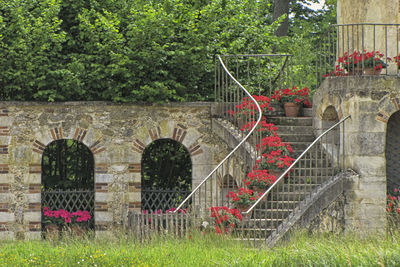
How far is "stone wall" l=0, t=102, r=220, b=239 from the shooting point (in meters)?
13.2

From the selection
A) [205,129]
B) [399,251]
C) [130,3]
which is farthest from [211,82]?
[399,251]

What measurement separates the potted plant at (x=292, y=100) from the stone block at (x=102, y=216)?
150 inches

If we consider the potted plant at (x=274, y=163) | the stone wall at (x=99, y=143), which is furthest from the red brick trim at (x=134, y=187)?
the potted plant at (x=274, y=163)

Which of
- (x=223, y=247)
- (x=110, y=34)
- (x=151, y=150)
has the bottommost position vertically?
(x=223, y=247)

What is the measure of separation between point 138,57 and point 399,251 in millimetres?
7241

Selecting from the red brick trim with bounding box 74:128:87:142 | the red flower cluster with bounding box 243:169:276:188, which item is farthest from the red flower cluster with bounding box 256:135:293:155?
the red brick trim with bounding box 74:128:87:142

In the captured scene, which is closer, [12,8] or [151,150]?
[12,8]

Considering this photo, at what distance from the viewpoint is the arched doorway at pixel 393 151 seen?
12441 mm

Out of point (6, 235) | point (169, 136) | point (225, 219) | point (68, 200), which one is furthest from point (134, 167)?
point (225, 219)

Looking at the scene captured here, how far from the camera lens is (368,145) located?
1116cm

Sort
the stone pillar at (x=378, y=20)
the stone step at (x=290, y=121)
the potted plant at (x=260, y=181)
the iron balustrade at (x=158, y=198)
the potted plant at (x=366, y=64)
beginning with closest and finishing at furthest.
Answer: the potted plant at (x=260, y=181)
the potted plant at (x=366, y=64)
the stone pillar at (x=378, y=20)
the stone step at (x=290, y=121)
the iron balustrade at (x=158, y=198)

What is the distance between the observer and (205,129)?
1371 cm

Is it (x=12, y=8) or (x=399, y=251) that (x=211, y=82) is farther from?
(x=399, y=251)

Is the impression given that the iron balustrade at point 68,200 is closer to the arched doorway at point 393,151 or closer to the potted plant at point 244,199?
the potted plant at point 244,199
